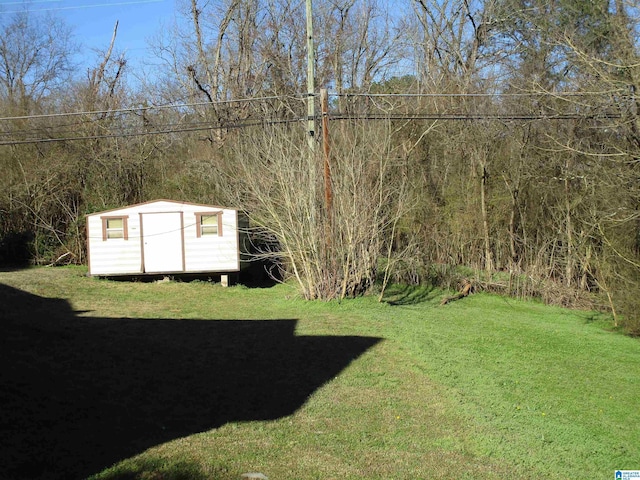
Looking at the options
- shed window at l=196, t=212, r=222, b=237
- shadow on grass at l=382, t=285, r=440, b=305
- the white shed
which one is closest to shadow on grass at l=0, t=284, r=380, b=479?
shadow on grass at l=382, t=285, r=440, b=305

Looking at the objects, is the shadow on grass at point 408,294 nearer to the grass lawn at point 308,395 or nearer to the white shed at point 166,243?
the grass lawn at point 308,395

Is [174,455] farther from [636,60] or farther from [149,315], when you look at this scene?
[636,60]

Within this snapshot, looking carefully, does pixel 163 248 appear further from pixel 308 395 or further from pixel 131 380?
pixel 308 395

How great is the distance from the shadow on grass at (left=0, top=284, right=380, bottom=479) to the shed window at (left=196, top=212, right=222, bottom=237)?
20.2ft

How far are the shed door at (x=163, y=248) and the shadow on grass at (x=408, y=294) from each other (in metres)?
5.91

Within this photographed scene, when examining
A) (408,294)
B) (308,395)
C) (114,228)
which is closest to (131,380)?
(308,395)

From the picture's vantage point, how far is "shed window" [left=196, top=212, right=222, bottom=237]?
16.9 metres

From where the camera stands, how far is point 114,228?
669 inches

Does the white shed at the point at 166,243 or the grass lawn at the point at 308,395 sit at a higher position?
the white shed at the point at 166,243

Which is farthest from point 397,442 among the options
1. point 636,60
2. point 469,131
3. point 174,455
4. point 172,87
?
point 172,87

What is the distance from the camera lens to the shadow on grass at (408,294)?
47.7 ft

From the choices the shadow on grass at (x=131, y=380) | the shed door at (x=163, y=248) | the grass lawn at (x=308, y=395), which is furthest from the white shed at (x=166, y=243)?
the shadow on grass at (x=131, y=380)

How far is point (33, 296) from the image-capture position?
522 inches

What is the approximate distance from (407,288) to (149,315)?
7.48 m
